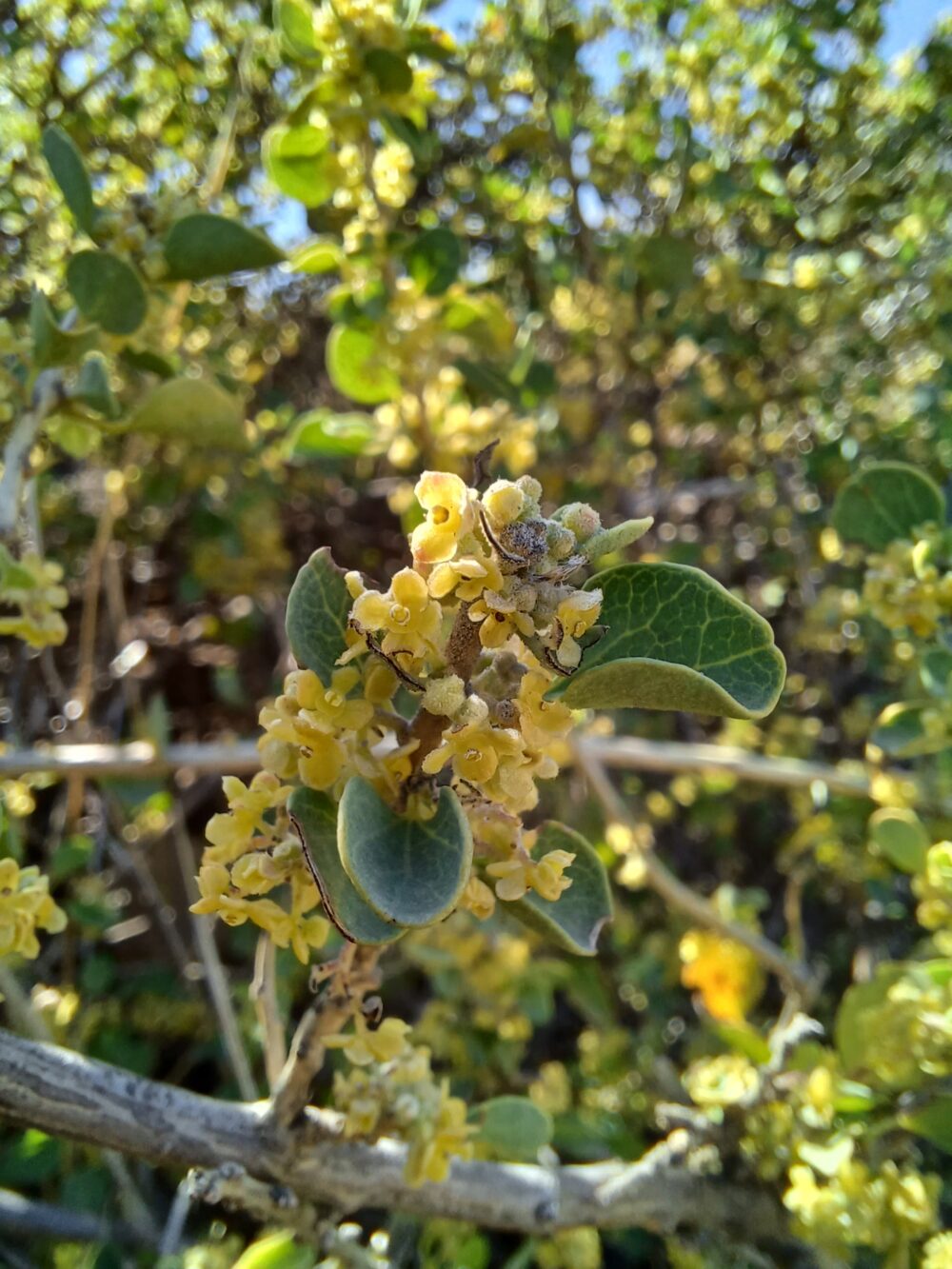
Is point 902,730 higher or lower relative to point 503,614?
lower

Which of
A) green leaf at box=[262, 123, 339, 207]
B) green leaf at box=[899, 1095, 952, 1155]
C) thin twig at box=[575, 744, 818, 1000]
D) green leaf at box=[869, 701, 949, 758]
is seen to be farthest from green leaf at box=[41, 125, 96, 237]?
green leaf at box=[899, 1095, 952, 1155]

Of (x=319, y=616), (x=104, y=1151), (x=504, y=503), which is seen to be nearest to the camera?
(x=504, y=503)

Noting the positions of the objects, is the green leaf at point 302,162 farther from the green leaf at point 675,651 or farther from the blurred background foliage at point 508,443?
the green leaf at point 675,651

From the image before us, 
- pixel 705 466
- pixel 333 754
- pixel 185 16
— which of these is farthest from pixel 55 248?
pixel 705 466

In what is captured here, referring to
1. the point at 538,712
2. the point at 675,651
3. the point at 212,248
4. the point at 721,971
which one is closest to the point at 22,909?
the point at 538,712

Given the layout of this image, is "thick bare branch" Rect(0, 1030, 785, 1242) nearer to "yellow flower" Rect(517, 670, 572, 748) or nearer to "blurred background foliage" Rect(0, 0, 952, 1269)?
"blurred background foliage" Rect(0, 0, 952, 1269)

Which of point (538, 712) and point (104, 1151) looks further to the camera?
point (104, 1151)

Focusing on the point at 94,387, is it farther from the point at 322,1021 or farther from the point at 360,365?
the point at 322,1021

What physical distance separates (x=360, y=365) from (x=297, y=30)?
19.8 inches

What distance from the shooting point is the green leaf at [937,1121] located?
110cm

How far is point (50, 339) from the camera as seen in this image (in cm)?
110

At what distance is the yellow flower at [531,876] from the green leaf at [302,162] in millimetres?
1164

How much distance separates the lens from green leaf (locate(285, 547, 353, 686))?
69cm

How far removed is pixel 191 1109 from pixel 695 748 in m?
1.32
